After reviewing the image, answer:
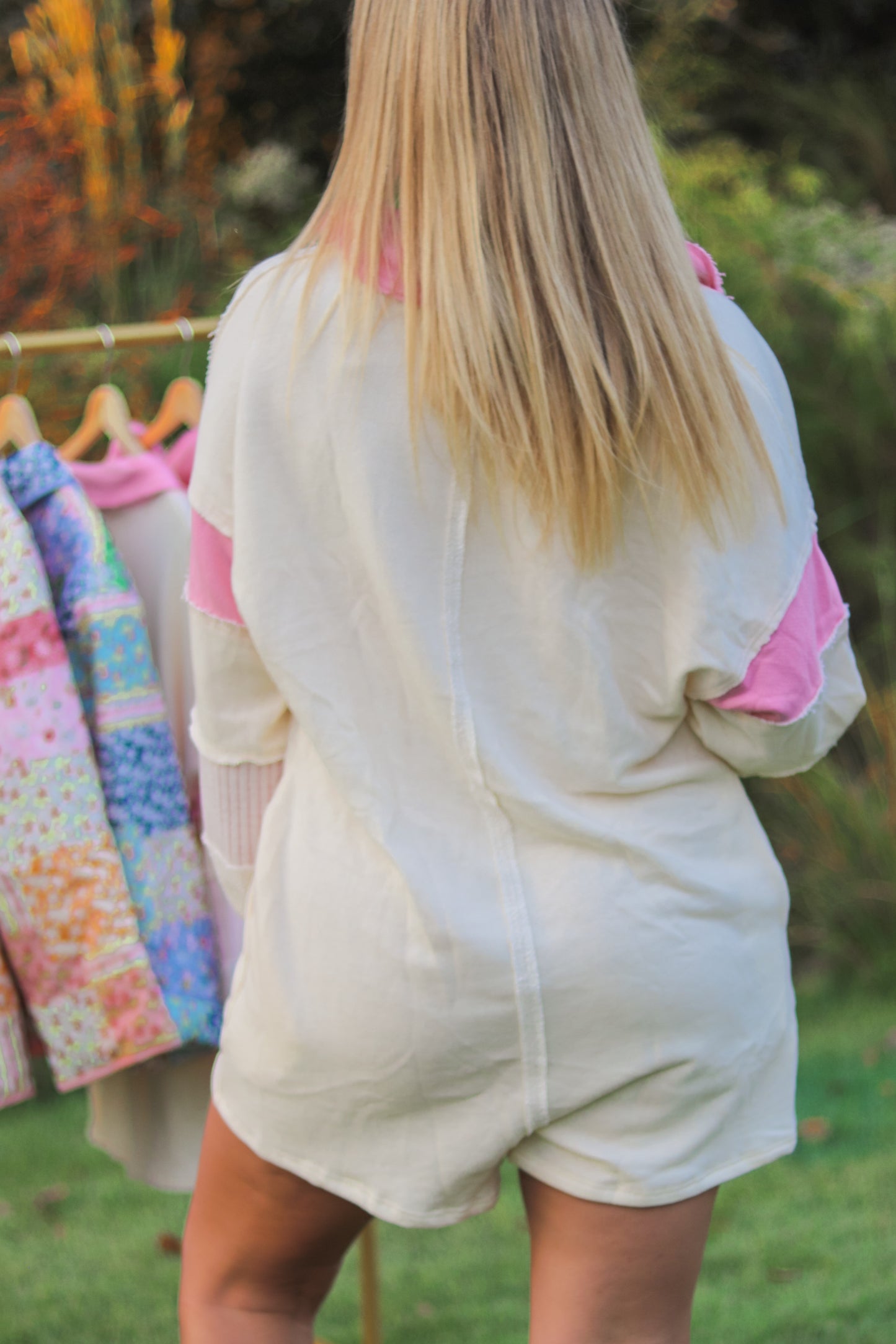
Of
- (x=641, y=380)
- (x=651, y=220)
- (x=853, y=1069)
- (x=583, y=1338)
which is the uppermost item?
(x=651, y=220)

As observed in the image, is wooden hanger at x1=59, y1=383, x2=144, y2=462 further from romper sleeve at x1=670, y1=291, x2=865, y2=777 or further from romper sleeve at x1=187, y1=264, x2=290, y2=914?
romper sleeve at x1=670, y1=291, x2=865, y2=777

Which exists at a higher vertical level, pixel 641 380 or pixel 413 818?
pixel 641 380

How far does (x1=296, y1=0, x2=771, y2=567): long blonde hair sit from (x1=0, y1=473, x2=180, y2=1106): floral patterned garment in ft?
1.99

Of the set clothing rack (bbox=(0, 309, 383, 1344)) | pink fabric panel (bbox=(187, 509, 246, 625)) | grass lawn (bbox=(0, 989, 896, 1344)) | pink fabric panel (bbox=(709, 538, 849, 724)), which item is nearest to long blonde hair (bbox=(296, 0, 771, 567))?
pink fabric panel (bbox=(709, 538, 849, 724))

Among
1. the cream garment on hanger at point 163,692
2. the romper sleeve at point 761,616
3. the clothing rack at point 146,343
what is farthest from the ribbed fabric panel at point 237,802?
the clothing rack at point 146,343

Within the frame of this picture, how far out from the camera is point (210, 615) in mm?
1319

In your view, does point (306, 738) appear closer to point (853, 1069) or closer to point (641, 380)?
point (641, 380)

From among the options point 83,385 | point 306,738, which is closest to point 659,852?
point 306,738

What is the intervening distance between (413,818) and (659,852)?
214 millimetres

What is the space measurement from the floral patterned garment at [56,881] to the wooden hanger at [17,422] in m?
0.20

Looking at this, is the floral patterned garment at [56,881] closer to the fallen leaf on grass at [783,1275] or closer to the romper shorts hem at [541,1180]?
the romper shorts hem at [541,1180]

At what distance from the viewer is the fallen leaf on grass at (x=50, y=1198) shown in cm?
301

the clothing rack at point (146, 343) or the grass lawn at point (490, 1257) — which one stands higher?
the clothing rack at point (146, 343)

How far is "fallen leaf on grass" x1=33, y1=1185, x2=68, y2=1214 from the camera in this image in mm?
3012
